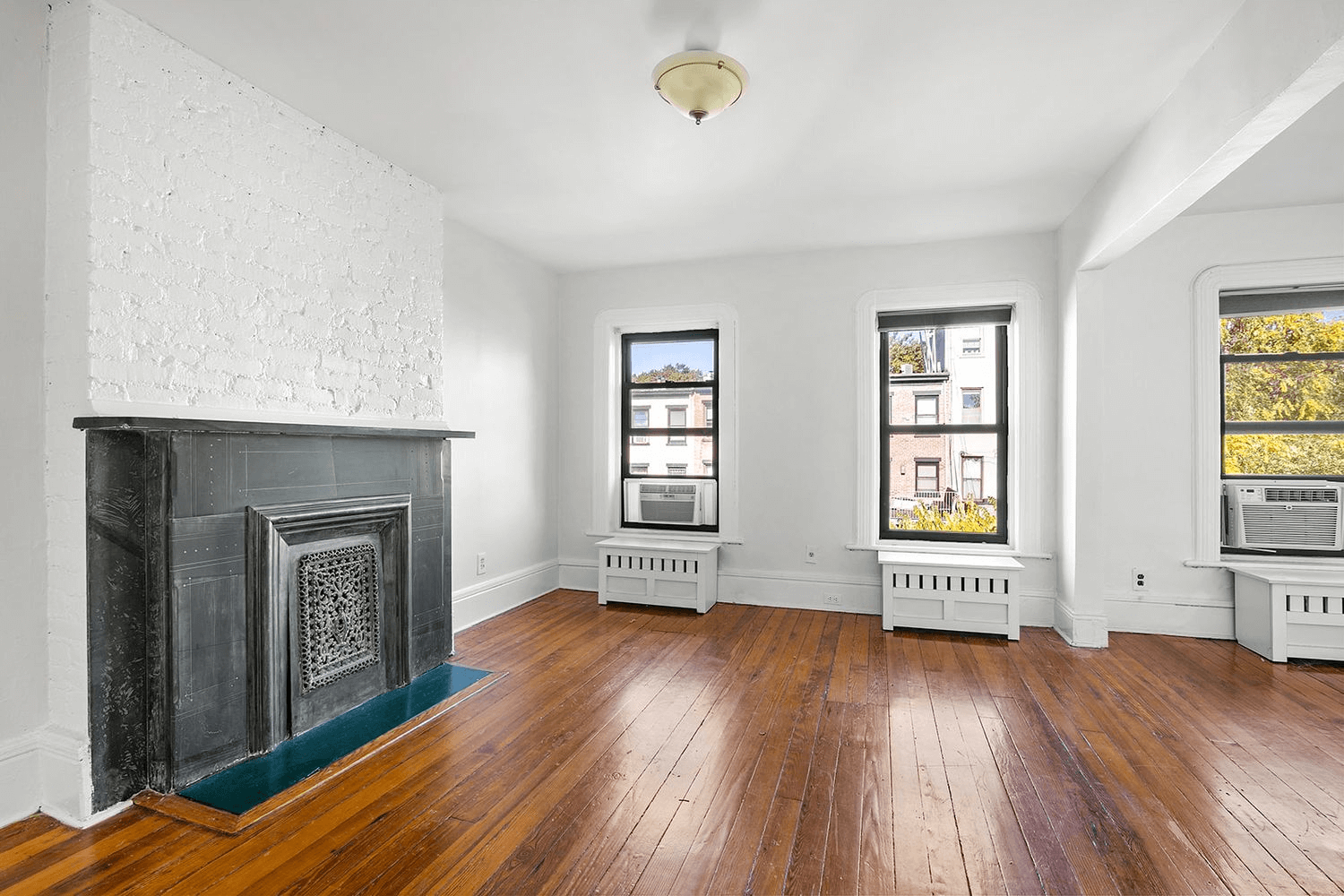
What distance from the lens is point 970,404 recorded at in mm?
4801

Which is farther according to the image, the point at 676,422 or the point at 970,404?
the point at 676,422

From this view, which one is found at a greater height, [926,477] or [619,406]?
[619,406]

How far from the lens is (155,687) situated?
7.27 feet

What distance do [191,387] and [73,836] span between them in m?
1.49

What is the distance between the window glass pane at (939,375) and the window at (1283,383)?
1352 millimetres

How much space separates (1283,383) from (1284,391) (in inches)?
2.0

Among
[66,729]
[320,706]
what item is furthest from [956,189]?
[66,729]

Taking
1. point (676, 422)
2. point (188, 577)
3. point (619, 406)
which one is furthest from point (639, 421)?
point (188, 577)

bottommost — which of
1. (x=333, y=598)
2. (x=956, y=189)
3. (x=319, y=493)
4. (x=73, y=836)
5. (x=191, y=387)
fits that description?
(x=73, y=836)

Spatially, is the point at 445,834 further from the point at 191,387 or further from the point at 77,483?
the point at 191,387

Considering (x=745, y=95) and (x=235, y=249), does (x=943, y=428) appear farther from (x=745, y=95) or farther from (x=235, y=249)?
(x=235, y=249)

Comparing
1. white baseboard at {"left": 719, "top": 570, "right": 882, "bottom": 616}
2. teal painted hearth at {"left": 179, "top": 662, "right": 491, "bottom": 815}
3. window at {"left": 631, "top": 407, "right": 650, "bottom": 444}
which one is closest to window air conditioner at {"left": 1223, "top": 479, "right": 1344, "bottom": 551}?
white baseboard at {"left": 719, "top": 570, "right": 882, "bottom": 616}

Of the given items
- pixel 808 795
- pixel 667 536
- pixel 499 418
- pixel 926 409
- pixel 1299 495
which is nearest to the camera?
pixel 808 795

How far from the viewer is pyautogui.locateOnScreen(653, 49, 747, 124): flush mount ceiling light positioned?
94.7 inches
